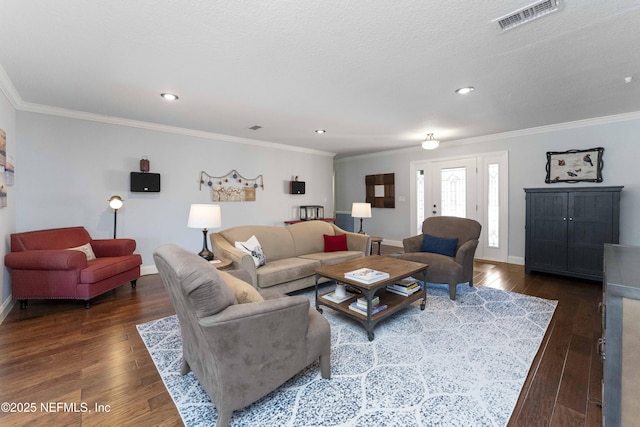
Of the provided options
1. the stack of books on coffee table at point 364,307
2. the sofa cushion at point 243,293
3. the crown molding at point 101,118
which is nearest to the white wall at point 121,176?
the crown molding at point 101,118

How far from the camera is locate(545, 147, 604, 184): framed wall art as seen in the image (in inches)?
167

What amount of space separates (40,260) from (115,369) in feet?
5.91

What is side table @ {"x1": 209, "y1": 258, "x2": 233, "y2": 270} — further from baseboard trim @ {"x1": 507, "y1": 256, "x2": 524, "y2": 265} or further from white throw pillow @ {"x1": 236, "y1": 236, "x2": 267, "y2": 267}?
baseboard trim @ {"x1": 507, "y1": 256, "x2": 524, "y2": 265}

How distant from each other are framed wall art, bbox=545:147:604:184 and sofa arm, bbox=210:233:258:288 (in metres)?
4.90

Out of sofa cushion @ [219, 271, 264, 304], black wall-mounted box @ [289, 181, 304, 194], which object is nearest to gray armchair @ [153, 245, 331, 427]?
sofa cushion @ [219, 271, 264, 304]

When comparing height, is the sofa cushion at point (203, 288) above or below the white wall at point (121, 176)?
below

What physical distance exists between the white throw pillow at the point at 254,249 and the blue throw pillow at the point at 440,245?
223 cm

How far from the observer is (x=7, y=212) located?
10.3ft

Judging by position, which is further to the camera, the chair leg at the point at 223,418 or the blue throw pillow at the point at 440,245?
the blue throw pillow at the point at 440,245

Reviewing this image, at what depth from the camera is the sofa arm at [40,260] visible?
2.93m

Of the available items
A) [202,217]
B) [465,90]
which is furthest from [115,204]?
[465,90]

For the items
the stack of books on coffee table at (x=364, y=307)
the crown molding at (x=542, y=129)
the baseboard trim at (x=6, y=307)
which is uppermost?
the crown molding at (x=542, y=129)

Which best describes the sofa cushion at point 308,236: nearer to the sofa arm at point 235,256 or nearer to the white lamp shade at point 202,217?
the sofa arm at point 235,256

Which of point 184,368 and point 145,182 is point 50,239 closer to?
point 145,182
